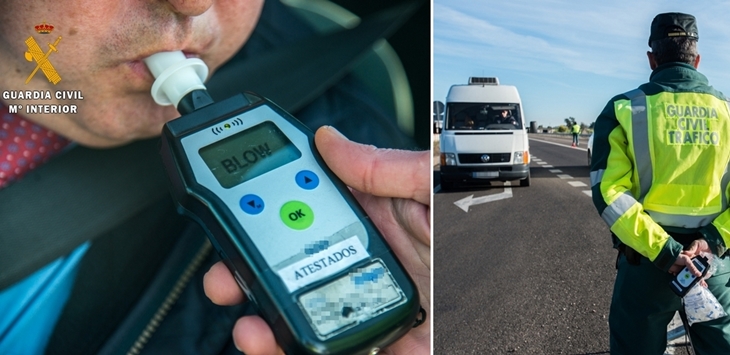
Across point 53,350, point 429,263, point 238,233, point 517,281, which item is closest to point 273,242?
point 238,233

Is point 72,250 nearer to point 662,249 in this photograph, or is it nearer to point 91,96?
point 91,96

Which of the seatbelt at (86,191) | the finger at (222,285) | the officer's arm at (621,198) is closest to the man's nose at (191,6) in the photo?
the seatbelt at (86,191)

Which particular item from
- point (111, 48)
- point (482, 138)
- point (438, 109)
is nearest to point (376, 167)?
point (438, 109)

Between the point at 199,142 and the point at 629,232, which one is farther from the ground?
the point at 199,142

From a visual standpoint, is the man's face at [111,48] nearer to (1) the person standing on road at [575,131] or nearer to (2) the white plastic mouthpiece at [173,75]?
(2) the white plastic mouthpiece at [173,75]

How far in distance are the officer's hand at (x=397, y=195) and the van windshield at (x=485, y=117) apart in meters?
1.09

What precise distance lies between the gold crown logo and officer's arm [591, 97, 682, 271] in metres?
1.00

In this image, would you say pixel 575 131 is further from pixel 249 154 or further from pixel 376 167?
pixel 249 154

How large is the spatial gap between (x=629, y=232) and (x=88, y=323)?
99 cm

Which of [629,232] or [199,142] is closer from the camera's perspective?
[199,142]

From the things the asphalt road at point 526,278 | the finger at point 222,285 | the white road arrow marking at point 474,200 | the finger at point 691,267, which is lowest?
the white road arrow marking at point 474,200

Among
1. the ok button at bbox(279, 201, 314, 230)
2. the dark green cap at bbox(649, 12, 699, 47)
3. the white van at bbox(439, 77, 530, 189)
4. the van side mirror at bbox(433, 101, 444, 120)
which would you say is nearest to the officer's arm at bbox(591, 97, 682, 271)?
the dark green cap at bbox(649, 12, 699, 47)

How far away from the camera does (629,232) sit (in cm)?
118

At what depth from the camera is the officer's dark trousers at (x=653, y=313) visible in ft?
4.08
